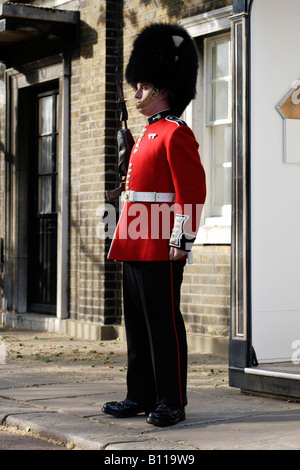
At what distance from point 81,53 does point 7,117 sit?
1.81 meters

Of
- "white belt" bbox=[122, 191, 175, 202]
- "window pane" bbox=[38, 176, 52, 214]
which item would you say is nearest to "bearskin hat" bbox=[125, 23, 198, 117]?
"white belt" bbox=[122, 191, 175, 202]

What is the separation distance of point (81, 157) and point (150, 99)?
5.06 meters

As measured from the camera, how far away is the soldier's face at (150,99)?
5.42 meters

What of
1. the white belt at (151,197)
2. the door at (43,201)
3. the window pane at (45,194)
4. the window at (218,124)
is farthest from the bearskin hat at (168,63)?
the window pane at (45,194)

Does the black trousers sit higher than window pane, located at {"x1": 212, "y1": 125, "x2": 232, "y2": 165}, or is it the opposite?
window pane, located at {"x1": 212, "y1": 125, "x2": 232, "y2": 165}

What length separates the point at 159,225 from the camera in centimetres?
527

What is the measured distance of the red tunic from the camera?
5.16 meters

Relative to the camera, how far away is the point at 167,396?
5.24m

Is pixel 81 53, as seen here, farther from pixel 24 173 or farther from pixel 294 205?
pixel 294 205

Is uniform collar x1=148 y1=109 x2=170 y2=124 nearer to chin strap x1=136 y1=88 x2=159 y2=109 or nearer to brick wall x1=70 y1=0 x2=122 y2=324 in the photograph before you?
chin strap x1=136 y1=88 x2=159 y2=109

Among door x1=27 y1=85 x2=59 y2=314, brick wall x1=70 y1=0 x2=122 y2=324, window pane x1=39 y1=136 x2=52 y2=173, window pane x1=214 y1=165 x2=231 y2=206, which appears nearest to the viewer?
window pane x1=214 y1=165 x2=231 y2=206

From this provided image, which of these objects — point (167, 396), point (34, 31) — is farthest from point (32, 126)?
point (167, 396)

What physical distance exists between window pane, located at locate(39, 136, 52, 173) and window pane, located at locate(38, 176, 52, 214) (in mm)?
109
